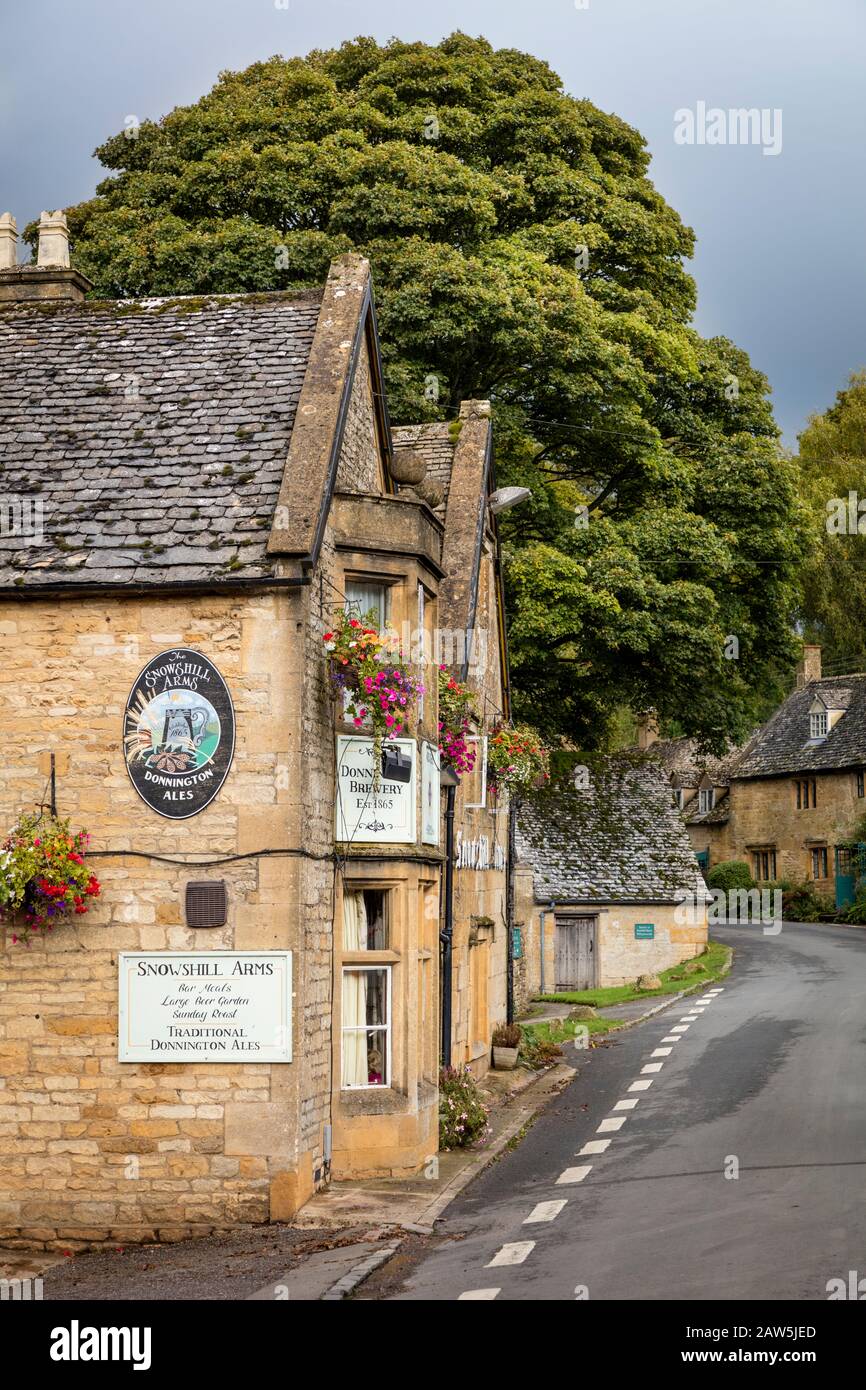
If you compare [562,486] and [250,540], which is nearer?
[250,540]

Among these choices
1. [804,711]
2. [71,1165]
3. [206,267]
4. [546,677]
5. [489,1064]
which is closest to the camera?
[71,1165]

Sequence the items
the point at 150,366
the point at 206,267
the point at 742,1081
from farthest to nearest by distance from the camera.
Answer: the point at 206,267
the point at 742,1081
the point at 150,366

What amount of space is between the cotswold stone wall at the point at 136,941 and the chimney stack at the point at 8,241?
28.3ft

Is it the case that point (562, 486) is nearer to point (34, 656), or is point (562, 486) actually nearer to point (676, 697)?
point (676, 697)

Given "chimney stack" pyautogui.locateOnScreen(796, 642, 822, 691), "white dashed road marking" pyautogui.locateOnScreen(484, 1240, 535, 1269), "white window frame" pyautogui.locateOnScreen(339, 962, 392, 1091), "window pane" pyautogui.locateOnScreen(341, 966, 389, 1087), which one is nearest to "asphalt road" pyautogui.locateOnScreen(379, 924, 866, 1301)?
"white dashed road marking" pyautogui.locateOnScreen(484, 1240, 535, 1269)

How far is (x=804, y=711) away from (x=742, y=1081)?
42475 mm

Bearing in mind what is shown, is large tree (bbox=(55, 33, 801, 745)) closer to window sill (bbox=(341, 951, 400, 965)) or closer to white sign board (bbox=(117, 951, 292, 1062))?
window sill (bbox=(341, 951, 400, 965))

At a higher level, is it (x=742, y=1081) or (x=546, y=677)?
(x=546, y=677)

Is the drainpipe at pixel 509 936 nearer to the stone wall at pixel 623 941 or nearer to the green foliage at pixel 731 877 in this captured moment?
the stone wall at pixel 623 941

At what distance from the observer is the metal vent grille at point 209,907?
12.9m

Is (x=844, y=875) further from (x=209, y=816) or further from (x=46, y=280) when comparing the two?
(x=209, y=816)

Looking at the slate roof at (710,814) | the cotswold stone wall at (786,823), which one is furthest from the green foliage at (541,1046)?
the slate roof at (710,814)

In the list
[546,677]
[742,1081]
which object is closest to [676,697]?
[546,677]

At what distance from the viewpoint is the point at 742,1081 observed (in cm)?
1916
